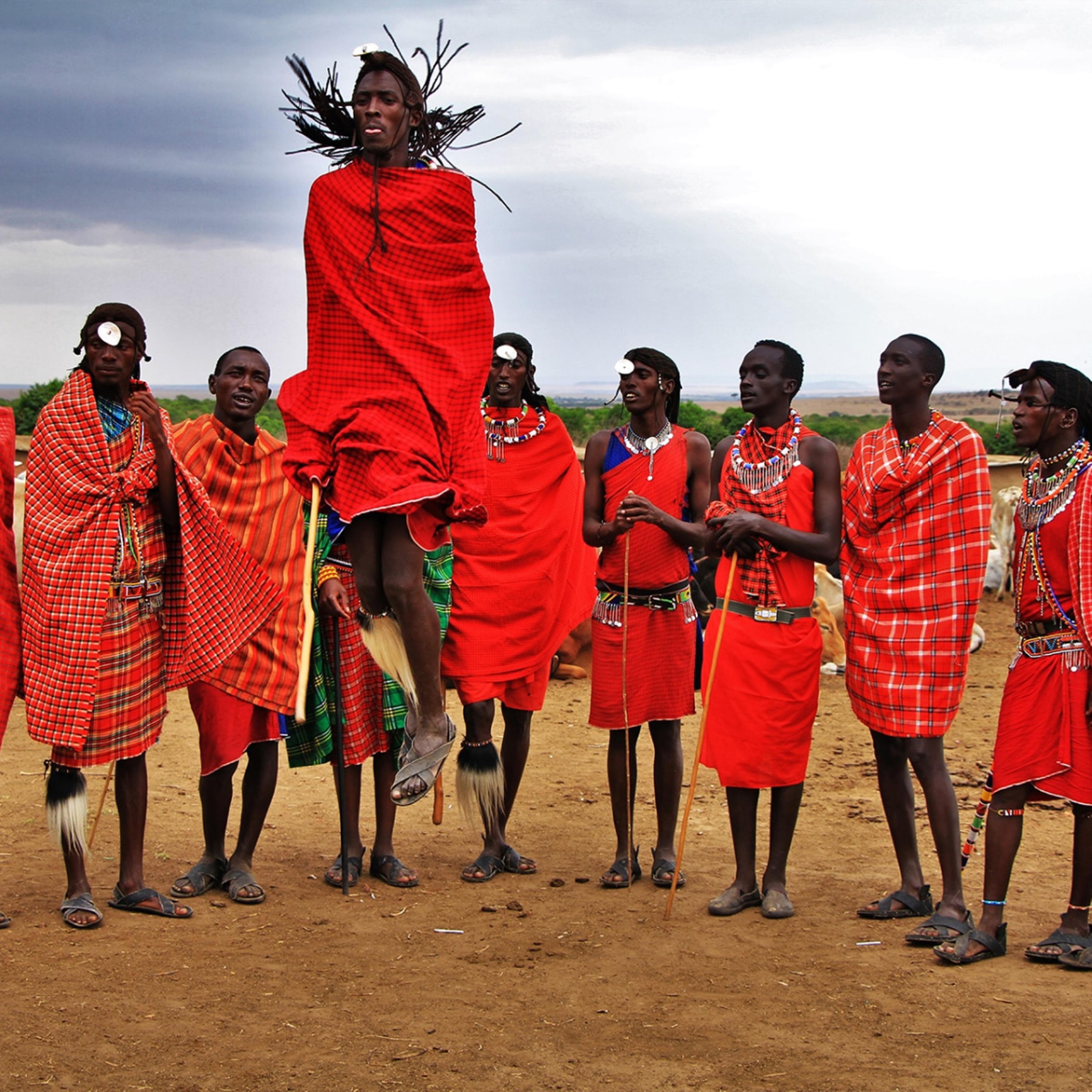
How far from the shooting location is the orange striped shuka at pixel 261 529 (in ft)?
19.7

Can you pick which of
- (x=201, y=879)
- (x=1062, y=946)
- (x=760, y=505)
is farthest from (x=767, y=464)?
(x=201, y=879)

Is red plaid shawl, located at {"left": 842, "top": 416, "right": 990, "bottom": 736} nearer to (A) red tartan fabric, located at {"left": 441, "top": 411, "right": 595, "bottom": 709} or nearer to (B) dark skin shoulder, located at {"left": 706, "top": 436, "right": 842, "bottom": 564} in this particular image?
(B) dark skin shoulder, located at {"left": 706, "top": 436, "right": 842, "bottom": 564}

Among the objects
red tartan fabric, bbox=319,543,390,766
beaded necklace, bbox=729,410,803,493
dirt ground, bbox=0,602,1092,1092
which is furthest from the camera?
red tartan fabric, bbox=319,543,390,766

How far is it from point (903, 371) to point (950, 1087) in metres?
2.85

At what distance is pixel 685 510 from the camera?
6.43m

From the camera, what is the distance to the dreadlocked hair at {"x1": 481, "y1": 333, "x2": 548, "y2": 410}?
6.56 metres

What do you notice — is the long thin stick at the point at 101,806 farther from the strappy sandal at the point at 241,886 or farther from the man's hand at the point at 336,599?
the man's hand at the point at 336,599

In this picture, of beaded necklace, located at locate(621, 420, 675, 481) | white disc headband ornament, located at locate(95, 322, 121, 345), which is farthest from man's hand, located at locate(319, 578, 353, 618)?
beaded necklace, located at locate(621, 420, 675, 481)

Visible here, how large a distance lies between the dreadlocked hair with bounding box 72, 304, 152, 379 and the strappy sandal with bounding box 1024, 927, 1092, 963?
4.35 meters

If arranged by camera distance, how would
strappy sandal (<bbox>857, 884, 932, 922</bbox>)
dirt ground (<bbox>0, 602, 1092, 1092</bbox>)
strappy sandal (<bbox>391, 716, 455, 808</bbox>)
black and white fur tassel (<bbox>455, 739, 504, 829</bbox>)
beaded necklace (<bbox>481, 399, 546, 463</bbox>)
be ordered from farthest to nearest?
beaded necklace (<bbox>481, 399, 546, 463</bbox>), black and white fur tassel (<bbox>455, 739, 504, 829</bbox>), strappy sandal (<bbox>857, 884, 932, 922</bbox>), strappy sandal (<bbox>391, 716, 455, 808</bbox>), dirt ground (<bbox>0, 602, 1092, 1092</bbox>)

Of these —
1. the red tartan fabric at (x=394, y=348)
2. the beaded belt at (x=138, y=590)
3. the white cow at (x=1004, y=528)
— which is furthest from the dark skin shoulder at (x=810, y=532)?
the white cow at (x=1004, y=528)

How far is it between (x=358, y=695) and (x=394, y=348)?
186 cm

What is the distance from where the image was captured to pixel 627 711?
6293 millimetres

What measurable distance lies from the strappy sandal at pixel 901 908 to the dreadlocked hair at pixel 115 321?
3.90 meters
